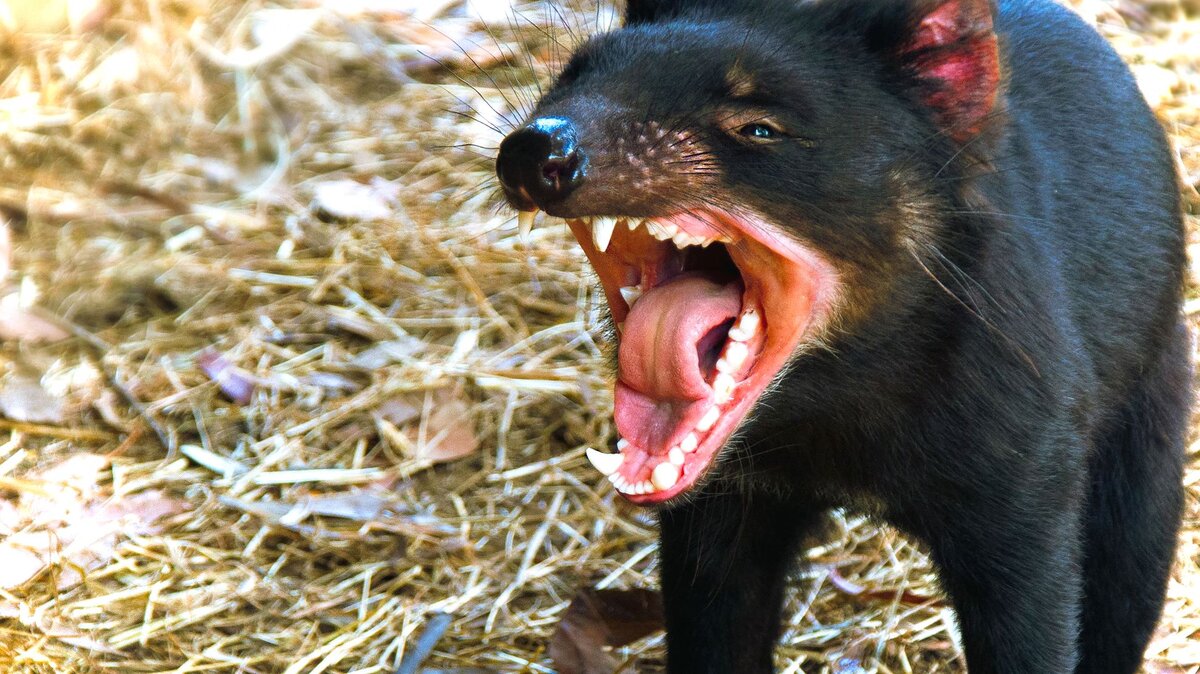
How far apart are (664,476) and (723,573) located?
644 millimetres

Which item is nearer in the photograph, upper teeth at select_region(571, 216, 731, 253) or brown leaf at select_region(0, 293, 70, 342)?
upper teeth at select_region(571, 216, 731, 253)

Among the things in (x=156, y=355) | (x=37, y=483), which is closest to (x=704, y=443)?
(x=37, y=483)

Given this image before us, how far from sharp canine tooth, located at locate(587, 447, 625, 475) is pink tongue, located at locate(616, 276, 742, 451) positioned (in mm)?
65

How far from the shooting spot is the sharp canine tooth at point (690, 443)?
284 centimetres

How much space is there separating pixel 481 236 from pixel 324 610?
1.89m

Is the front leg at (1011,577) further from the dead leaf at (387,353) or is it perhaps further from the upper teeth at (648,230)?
the dead leaf at (387,353)

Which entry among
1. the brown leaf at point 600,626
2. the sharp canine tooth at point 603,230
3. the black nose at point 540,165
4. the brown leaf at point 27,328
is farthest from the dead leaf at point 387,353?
the black nose at point 540,165

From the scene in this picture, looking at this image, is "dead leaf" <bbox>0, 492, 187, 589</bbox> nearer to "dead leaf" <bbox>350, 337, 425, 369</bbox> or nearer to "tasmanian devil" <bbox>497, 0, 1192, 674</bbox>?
"dead leaf" <bbox>350, 337, 425, 369</bbox>

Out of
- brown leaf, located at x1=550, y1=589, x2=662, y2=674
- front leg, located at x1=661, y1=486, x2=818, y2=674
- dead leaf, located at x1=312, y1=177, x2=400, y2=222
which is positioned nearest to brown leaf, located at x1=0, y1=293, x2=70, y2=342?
dead leaf, located at x1=312, y1=177, x2=400, y2=222

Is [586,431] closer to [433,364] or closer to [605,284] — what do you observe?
[433,364]

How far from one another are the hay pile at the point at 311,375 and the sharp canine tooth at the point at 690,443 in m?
0.74

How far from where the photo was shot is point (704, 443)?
2.85 metres

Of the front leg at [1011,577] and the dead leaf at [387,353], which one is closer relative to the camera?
the front leg at [1011,577]

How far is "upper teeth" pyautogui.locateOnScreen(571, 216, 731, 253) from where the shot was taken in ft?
8.84
